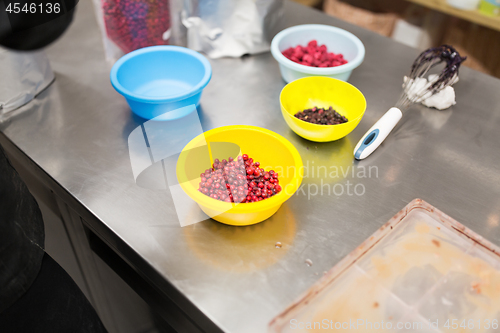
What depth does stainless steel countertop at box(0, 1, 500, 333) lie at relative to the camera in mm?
617

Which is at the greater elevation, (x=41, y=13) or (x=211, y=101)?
(x=41, y=13)

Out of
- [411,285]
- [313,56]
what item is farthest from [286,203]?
[313,56]

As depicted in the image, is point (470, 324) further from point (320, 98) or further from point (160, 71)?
point (160, 71)

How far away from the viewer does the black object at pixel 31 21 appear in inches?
16.3

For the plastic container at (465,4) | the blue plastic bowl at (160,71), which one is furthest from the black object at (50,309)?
the plastic container at (465,4)

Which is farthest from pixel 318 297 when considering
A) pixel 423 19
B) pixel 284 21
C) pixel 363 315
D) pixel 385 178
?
pixel 423 19

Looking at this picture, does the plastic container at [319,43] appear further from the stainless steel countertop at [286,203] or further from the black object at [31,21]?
the black object at [31,21]

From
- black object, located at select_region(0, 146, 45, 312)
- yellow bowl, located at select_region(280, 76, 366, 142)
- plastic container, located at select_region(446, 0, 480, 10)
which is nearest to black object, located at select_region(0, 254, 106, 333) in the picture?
black object, located at select_region(0, 146, 45, 312)

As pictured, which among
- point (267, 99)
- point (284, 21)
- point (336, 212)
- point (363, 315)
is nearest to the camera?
point (363, 315)

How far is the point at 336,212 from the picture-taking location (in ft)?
2.34

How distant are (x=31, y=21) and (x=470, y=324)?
2.32ft

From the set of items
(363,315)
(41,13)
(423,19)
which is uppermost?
(41,13)

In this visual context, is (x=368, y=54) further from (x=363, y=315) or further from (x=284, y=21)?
(x=363, y=315)

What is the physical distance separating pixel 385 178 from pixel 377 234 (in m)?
0.17
